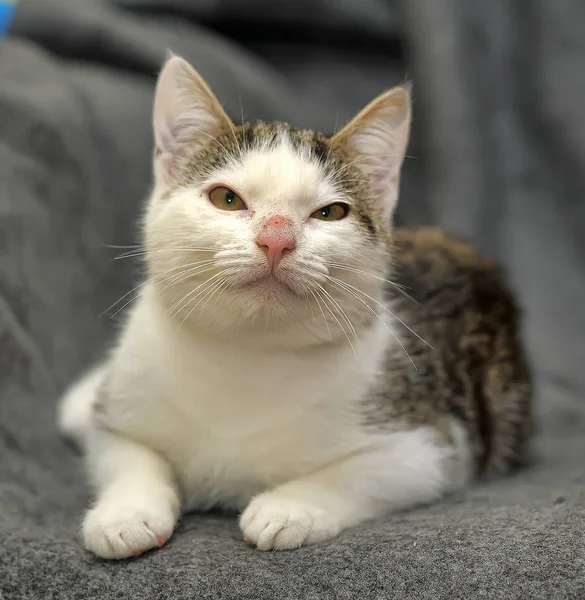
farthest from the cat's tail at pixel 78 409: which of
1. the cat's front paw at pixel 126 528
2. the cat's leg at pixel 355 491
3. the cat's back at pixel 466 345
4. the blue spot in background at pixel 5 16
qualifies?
the blue spot in background at pixel 5 16

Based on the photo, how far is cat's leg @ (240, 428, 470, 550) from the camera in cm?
104

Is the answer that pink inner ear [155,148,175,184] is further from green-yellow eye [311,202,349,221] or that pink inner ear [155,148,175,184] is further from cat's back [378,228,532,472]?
cat's back [378,228,532,472]

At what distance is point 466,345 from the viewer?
5.03 feet

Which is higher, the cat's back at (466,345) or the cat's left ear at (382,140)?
the cat's left ear at (382,140)

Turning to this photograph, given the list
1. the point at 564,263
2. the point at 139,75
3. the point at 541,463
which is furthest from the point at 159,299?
the point at 564,263

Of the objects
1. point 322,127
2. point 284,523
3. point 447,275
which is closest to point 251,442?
point 284,523

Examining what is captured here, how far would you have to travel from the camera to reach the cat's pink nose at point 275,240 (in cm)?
98

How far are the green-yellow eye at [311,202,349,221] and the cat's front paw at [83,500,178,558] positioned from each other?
48cm

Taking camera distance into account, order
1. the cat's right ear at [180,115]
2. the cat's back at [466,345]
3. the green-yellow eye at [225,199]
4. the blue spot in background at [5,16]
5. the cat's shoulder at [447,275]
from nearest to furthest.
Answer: the green-yellow eye at [225,199] < the cat's right ear at [180,115] < the cat's back at [466,345] < the cat's shoulder at [447,275] < the blue spot in background at [5,16]

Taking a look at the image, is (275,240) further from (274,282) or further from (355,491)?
(355,491)

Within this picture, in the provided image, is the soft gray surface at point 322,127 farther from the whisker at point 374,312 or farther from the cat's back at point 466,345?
the whisker at point 374,312

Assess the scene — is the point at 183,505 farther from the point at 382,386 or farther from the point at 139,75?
the point at 139,75

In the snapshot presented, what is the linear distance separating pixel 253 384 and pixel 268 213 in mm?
278

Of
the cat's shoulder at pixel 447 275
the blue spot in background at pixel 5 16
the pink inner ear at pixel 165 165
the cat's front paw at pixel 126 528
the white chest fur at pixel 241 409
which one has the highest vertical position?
the blue spot in background at pixel 5 16
